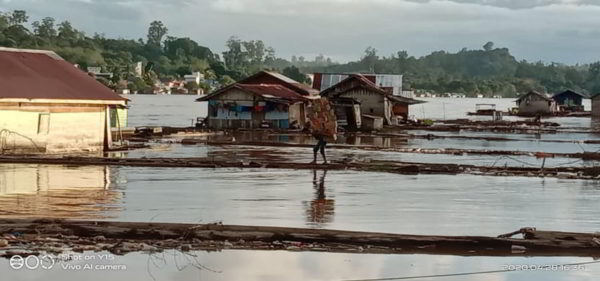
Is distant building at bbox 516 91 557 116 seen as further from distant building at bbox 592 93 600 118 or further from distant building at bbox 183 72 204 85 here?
distant building at bbox 183 72 204 85

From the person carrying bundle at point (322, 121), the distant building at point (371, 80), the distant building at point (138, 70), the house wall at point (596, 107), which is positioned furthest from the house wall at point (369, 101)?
the distant building at point (138, 70)

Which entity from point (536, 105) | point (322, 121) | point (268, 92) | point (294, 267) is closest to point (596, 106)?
point (536, 105)

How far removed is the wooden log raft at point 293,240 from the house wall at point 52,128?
1567 centimetres

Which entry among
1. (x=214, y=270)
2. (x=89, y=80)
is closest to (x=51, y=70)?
(x=89, y=80)

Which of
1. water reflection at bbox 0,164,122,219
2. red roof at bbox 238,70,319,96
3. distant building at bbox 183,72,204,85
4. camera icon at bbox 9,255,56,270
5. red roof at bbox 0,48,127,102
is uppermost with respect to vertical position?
distant building at bbox 183,72,204,85

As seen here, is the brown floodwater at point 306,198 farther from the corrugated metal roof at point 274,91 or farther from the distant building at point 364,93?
the distant building at point 364,93

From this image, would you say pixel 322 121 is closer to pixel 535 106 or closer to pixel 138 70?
pixel 535 106

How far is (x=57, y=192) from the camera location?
57.7 feet

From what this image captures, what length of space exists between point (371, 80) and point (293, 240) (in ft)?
218

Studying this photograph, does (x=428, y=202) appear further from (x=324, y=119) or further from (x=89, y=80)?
(x=89, y=80)

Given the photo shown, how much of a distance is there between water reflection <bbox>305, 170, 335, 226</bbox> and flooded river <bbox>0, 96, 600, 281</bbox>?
0.03 metres

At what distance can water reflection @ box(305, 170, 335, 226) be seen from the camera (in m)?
14.5

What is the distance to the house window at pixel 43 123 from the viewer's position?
1094 inches

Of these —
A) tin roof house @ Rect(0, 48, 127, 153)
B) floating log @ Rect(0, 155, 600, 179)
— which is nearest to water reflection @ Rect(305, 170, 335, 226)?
floating log @ Rect(0, 155, 600, 179)
